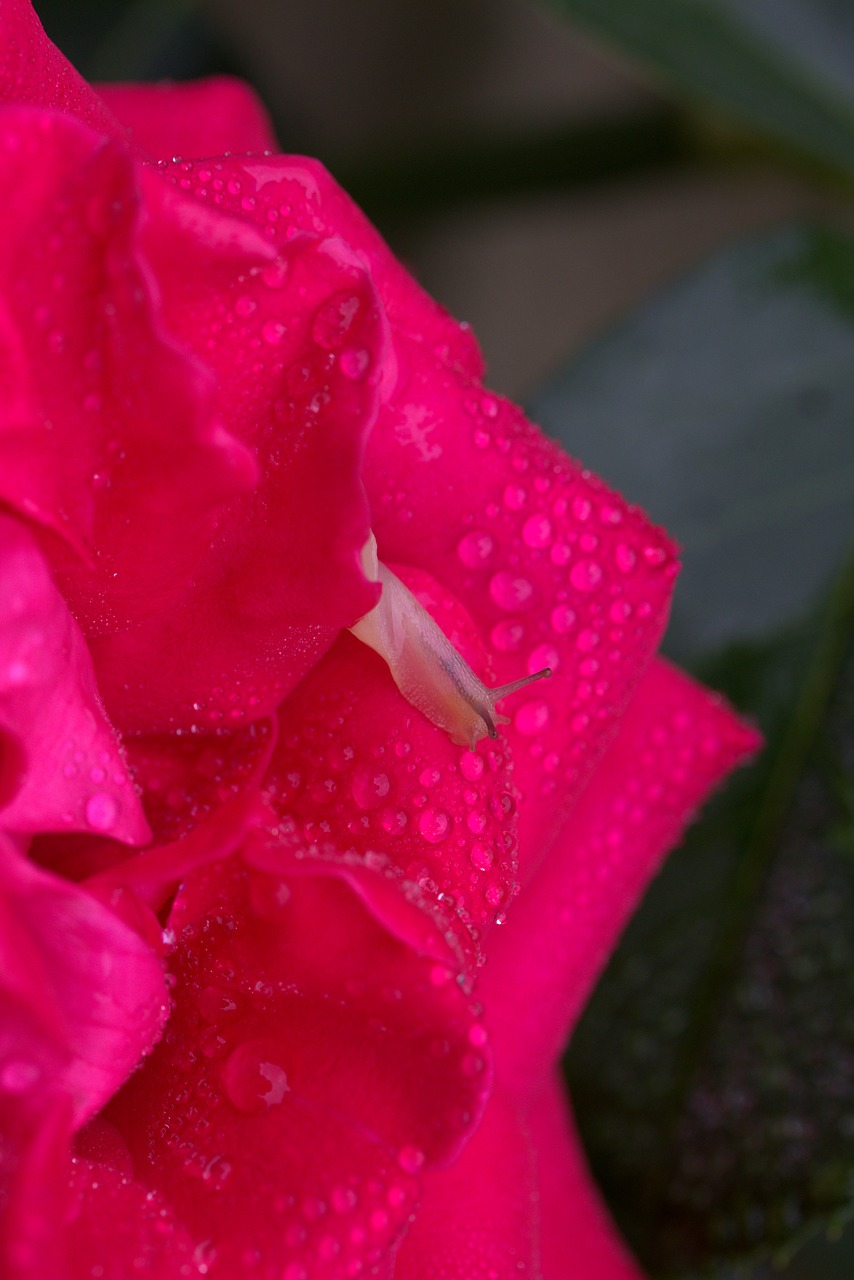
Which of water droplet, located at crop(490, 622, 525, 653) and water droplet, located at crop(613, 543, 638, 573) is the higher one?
water droplet, located at crop(613, 543, 638, 573)

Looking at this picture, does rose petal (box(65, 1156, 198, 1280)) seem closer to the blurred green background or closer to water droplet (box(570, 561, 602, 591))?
water droplet (box(570, 561, 602, 591))

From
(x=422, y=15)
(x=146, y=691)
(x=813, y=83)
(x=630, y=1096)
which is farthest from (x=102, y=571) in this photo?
(x=422, y=15)

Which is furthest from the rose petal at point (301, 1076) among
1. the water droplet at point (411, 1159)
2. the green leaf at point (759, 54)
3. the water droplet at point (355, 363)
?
the green leaf at point (759, 54)

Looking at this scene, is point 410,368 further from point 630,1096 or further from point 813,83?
point 813,83

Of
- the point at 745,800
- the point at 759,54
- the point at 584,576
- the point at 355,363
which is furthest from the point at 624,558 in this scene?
the point at 759,54

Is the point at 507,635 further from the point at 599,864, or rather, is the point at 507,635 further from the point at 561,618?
the point at 599,864

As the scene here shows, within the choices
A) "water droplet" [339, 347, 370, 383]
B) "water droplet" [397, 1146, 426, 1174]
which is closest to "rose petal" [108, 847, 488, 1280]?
"water droplet" [397, 1146, 426, 1174]

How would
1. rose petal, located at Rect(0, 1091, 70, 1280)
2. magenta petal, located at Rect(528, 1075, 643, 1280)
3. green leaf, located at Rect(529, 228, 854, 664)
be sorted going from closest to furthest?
rose petal, located at Rect(0, 1091, 70, 1280) → magenta petal, located at Rect(528, 1075, 643, 1280) → green leaf, located at Rect(529, 228, 854, 664)

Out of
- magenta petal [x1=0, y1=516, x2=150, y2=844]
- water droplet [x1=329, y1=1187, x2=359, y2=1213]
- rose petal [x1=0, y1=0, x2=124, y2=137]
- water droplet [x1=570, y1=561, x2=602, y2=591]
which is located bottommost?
water droplet [x1=329, y1=1187, x2=359, y2=1213]
